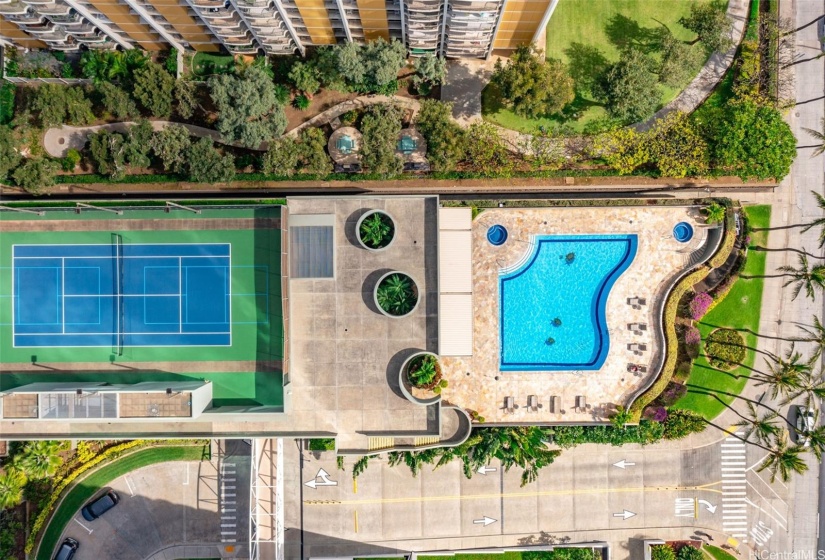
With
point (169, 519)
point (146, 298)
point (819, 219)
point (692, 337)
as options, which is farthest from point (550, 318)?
point (169, 519)

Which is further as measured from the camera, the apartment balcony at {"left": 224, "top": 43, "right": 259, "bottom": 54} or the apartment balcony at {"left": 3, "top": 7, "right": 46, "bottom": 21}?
the apartment balcony at {"left": 224, "top": 43, "right": 259, "bottom": 54}

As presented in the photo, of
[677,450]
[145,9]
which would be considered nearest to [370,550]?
[677,450]

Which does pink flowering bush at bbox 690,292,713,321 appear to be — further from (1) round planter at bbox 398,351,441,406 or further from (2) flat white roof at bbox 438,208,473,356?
(1) round planter at bbox 398,351,441,406

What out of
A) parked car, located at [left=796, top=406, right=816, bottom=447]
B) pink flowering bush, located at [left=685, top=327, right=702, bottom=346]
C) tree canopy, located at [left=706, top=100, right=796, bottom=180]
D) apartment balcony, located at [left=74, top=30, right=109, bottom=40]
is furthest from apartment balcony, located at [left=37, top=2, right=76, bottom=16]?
parked car, located at [left=796, top=406, right=816, bottom=447]

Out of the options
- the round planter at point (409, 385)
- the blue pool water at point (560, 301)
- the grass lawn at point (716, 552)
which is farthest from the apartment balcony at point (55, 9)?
the grass lawn at point (716, 552)

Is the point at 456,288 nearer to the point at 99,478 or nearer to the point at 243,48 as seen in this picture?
the point at 243,48

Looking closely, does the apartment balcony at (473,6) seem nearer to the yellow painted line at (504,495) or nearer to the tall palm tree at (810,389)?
the tall palm tree at (810,389)
